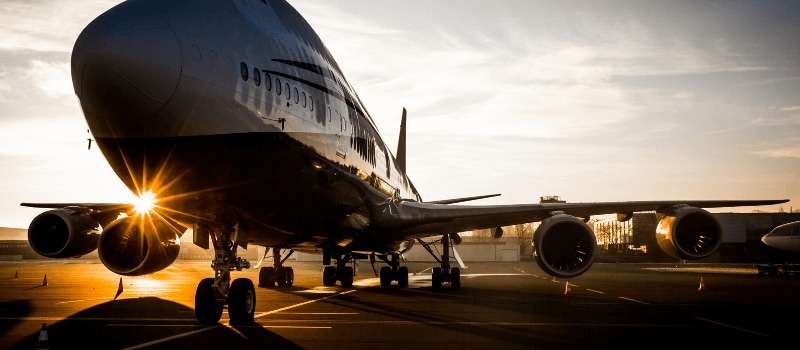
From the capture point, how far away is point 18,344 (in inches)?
356

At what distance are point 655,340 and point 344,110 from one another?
6.51 m

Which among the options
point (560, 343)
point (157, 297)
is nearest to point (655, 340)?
point (560, 343)

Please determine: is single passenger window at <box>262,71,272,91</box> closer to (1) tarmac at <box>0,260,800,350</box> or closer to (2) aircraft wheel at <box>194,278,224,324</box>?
(1) tarmac at <box>0,260,800,350</box>

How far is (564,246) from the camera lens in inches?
587

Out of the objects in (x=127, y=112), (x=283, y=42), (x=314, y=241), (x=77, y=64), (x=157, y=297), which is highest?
(x=283, y=42)

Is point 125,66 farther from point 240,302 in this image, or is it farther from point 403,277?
point 403,277

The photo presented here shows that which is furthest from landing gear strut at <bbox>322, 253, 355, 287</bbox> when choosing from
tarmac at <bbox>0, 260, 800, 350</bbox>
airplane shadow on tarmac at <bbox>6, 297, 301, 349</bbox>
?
airplane shadow on tarmac at <bbox>6, 297, 301, 349</bbox>

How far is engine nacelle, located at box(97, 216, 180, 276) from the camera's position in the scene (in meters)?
13.7

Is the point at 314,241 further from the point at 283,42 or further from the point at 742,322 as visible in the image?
the point at 742,322

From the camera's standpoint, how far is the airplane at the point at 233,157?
803cm

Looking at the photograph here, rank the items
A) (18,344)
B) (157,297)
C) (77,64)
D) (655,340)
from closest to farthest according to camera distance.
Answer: (77,64)
(18,344)
(655,340)
(157,297)

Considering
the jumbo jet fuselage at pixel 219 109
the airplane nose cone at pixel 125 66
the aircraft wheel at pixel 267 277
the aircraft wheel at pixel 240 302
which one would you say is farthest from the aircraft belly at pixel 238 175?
the aircraft wheel at pixel 267 277

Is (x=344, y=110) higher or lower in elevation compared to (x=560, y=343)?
higher

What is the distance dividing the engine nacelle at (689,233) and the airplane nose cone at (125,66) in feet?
39.2
